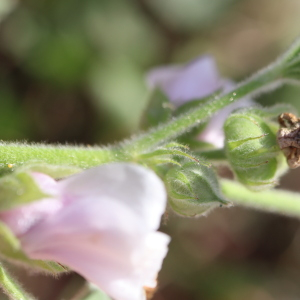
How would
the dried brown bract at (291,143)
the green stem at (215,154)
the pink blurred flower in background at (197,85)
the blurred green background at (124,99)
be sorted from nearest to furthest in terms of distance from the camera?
the dried brown bract at (291,143)
the green stem at (215,154)
the pink blurred flower in background at (197,85)
the blurred green background at (124,99)

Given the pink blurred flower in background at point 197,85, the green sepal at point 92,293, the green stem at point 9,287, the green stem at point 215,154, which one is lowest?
the green sepal at point 92,293

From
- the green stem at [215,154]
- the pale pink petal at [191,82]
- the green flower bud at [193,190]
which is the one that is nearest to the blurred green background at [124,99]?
the pale pink petal at [191,82]

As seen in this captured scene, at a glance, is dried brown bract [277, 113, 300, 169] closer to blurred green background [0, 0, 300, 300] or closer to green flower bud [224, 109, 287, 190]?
green flower bud [224, 109, 287, 190]

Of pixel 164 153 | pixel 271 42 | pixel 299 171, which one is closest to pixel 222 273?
pixel 299 171

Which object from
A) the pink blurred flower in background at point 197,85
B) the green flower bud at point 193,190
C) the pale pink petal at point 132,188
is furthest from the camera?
the pink blurred flower in background at point 197,85

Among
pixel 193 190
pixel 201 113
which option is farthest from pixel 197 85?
pixel 193 190

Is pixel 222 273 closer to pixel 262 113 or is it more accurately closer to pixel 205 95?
pixel 205 95

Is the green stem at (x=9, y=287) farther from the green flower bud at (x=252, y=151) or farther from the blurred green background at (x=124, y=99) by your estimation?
the blurred green background at (x=124, y=99)
